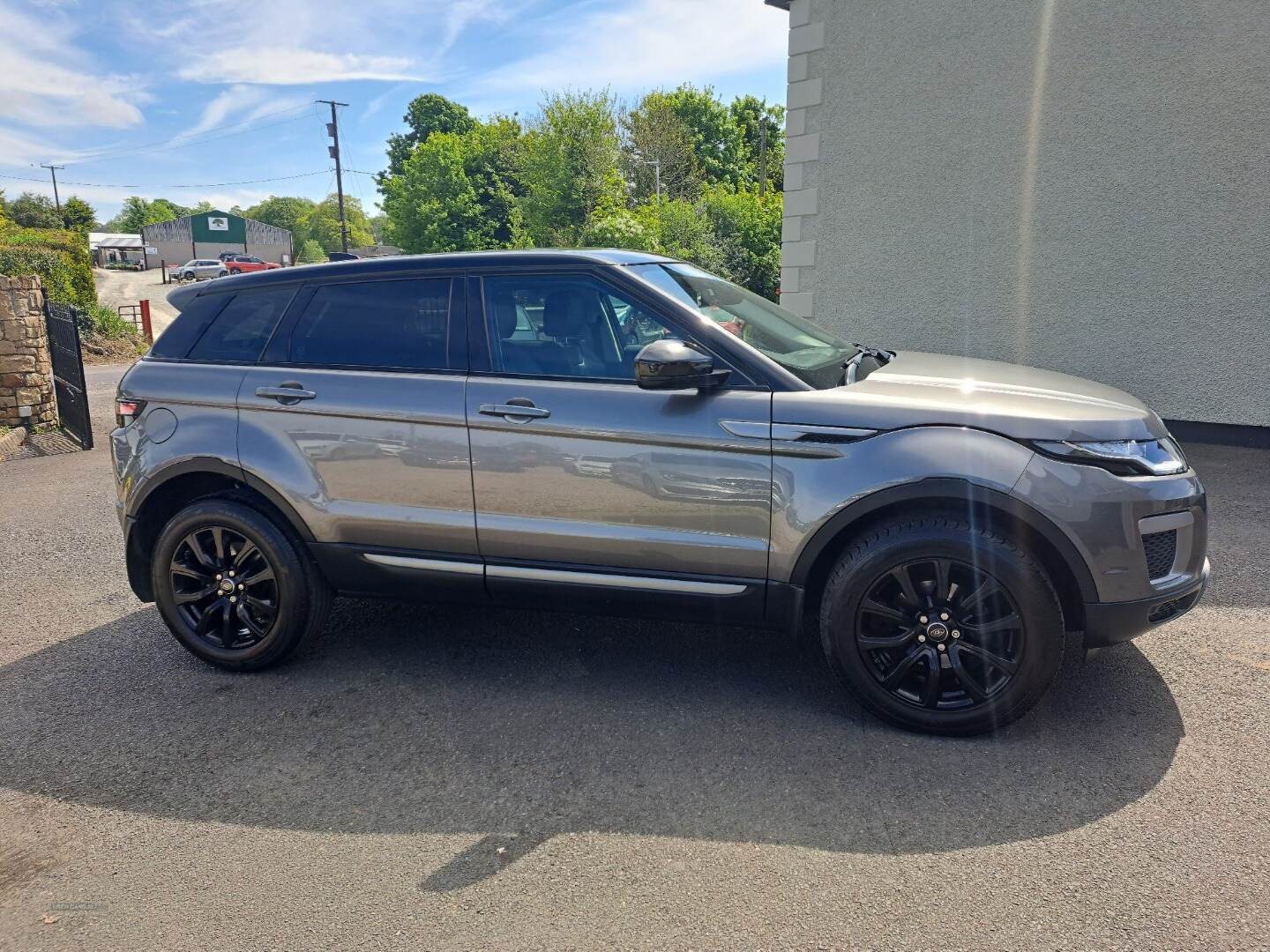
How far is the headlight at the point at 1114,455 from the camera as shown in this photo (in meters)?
3.06

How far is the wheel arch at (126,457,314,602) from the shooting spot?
3.89 meters

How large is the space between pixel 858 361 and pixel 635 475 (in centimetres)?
122

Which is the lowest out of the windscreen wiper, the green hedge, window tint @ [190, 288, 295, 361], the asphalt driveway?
the asphalt driveway

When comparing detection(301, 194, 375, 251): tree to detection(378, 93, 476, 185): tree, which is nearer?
detection(378, 93, 476, 185): tree

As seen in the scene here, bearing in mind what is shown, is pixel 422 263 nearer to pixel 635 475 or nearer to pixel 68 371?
pixel 635 475

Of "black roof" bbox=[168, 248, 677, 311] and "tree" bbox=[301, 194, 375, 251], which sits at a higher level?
"tree" bbox=[301, 194, 375, 251]

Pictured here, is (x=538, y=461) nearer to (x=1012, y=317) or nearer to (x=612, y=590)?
(x=612, y=590)

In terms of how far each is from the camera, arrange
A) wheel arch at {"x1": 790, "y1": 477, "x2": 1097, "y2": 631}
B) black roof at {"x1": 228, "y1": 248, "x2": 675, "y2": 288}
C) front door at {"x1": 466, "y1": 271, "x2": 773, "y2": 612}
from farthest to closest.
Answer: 1. black roof at {"x1": 228, "y1": 248, "x2": 675, "y2": 288}
2. front door at {"x1": 466, "y1": 271, "x2": 773, "y2": 612}
3. wheel arch at {"x1": 790, "y1": 477, "x2": 1097, "y2": 631}

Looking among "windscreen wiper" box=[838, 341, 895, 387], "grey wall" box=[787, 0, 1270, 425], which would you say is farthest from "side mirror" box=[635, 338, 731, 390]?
"grey wall" box=[787, 0, 1270, 425]

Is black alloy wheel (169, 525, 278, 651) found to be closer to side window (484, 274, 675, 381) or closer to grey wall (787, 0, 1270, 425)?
side window (484, 274, 675, 381)

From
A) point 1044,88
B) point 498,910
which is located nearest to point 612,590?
point 498,910

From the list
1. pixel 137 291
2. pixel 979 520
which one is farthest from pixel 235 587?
pixel 137 291

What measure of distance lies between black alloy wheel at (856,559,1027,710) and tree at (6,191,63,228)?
73309mm

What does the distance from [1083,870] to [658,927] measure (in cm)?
123
